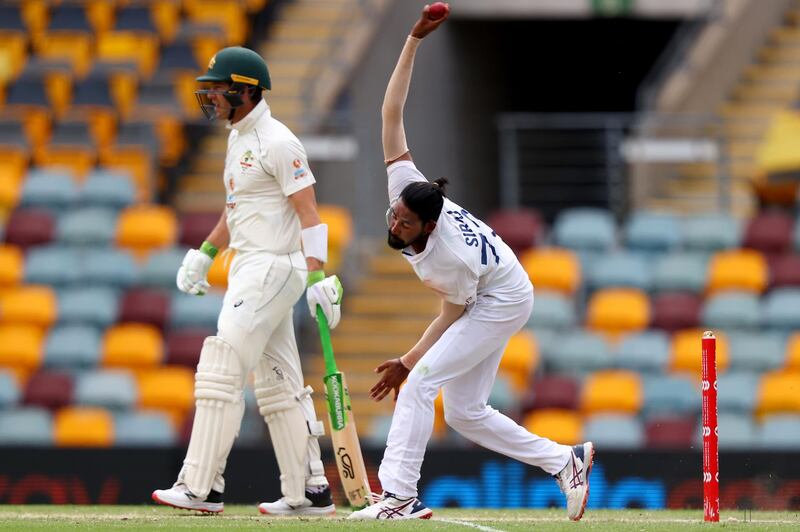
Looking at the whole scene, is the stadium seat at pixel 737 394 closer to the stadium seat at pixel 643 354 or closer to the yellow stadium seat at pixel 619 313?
the stadium seat at pixel 643 354

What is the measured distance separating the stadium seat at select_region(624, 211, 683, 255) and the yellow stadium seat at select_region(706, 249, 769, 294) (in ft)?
1.60

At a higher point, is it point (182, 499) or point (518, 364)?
point (518, 364)

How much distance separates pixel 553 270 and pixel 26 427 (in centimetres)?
428

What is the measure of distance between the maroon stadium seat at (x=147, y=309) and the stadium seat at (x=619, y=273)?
3432 mm

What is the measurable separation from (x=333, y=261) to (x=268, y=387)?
20.0 ft

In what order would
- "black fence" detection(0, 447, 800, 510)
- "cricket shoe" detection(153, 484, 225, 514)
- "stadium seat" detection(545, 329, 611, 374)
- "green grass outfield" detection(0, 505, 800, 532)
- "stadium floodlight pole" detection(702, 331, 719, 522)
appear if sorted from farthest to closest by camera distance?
"stadium seat" detection(545, 329, 611, 374), "black fence" detection(0, 447, 800, 510), "cricket shoe" detection(153, 484, 225, 514), "stadium floodlight pole" detection(702, 331, 719, 522), "green grass outfield" detection(0, 505, 800, 532)

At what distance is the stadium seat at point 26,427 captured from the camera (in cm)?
1271

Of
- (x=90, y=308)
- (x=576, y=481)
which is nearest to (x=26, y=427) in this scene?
(x=90, y=308)

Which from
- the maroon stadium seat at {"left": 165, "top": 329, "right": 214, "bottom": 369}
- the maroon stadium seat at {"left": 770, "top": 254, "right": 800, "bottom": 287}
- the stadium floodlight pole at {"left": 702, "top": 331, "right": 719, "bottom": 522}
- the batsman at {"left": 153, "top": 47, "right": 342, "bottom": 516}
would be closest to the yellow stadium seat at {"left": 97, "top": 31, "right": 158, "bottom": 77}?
the maroon stadium seat at {"left": 165, "top": 329, "right": 214, "bottom": 369}

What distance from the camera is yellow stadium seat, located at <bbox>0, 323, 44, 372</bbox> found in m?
13.4

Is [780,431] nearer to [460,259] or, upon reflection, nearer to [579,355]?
[579,355]

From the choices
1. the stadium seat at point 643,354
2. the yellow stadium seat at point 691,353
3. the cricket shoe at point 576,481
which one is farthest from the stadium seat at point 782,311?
the cricket shoe at point 576,481

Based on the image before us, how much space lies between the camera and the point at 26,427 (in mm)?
12781

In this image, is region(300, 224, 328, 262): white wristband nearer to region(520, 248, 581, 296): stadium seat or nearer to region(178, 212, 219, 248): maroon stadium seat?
region(520, 248, 581, 296): stadium seat
